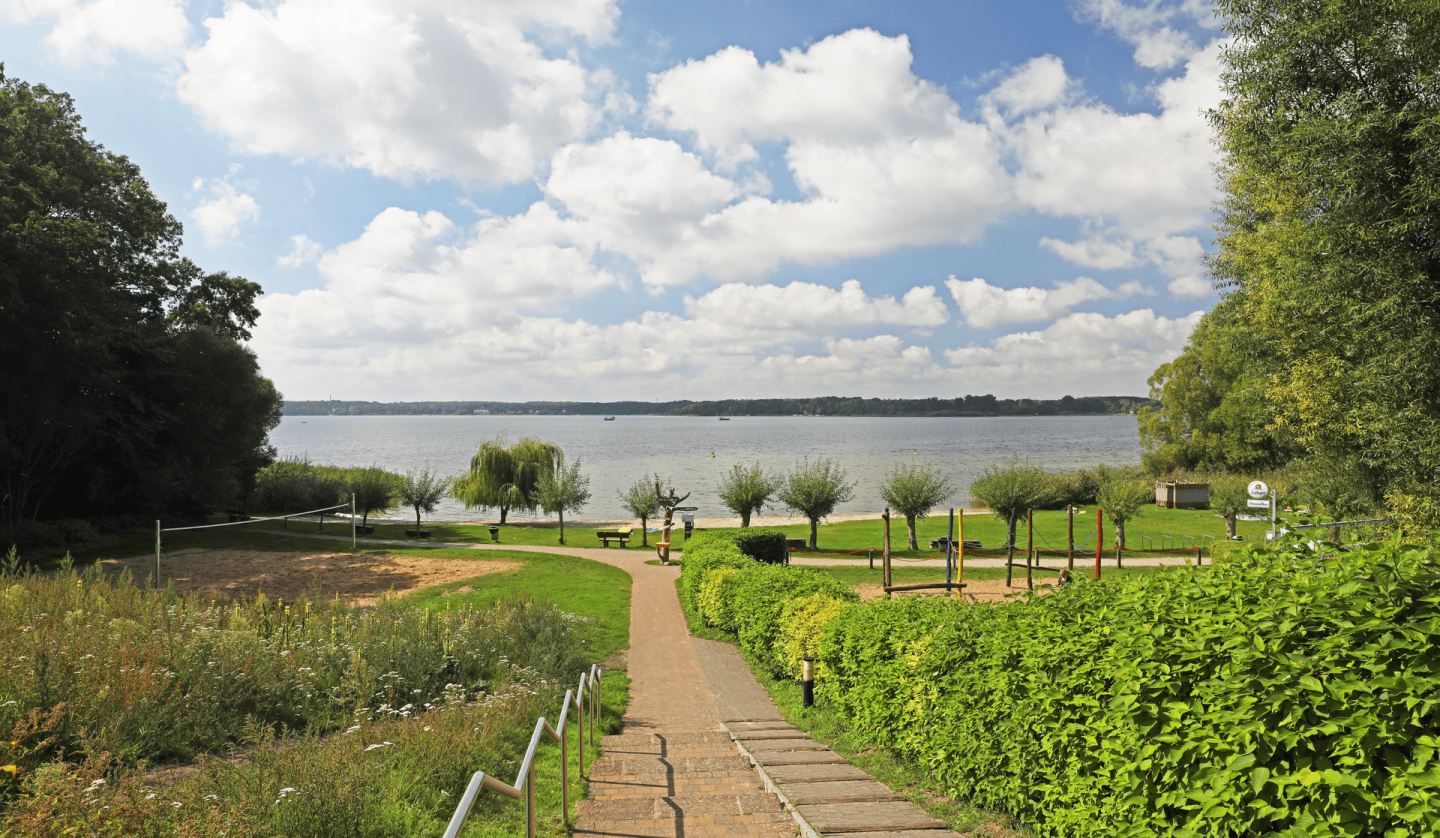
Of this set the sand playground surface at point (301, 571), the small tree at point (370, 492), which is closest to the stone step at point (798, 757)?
the sand playground surface at point (301, 571)

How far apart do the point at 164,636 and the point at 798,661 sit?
8824 millimetres

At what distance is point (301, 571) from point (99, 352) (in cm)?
1228

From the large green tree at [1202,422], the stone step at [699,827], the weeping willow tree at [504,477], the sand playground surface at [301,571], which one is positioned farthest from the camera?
the large green tree at [1202,422]

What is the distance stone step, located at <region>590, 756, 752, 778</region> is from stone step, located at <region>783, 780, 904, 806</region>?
4.68ft

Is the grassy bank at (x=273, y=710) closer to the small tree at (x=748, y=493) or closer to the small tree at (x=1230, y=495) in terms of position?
the small tree at (x=748, y=493)

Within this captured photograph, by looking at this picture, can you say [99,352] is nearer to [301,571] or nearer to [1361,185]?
[301,571]

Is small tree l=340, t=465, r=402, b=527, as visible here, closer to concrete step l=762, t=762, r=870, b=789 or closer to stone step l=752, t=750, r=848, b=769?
stone step l=752, t=750, r=848, b=769

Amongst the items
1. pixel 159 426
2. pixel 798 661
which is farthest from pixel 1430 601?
pixel 159 426

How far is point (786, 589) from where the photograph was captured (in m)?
12.5

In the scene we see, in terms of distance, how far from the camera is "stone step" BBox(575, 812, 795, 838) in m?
5.19

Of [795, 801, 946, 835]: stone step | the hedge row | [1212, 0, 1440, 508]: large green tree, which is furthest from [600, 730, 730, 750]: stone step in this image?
[1212, 0, 1440, 508]: large green tree

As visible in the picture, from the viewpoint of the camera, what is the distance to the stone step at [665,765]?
23.8 feet

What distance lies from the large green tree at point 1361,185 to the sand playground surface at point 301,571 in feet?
80.6

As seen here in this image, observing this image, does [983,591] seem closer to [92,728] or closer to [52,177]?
[92,728]
